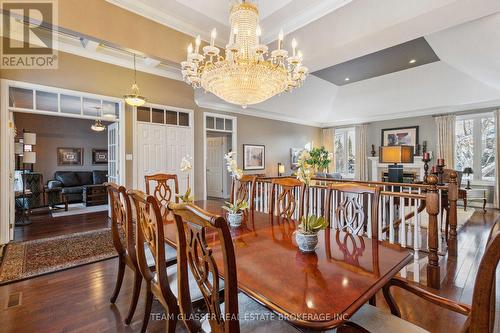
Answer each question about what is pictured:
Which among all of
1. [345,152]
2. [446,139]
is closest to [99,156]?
[345,152]

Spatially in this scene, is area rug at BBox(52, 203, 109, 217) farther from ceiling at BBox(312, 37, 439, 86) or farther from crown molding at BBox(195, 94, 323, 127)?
ceiling at BBox(312, 37, 439, 86)

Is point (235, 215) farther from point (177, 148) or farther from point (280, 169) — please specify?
point (280, 169)

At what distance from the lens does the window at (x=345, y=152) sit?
9266 mm

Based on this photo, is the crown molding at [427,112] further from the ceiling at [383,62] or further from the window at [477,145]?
the ceiling at [383,62]

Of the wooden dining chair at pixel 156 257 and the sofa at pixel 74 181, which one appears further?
the sofa at pixel 74 181

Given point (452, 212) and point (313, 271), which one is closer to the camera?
point (313, 271)

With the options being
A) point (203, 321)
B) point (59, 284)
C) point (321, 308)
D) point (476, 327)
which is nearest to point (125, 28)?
point (59, 284)

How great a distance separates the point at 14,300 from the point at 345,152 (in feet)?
31.1

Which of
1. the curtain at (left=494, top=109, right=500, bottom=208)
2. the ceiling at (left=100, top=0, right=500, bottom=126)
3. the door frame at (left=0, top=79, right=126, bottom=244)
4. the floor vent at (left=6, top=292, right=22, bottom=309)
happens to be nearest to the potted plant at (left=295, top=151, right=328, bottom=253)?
the ceiling at (left=100, top=0, right=500, bottom=126)

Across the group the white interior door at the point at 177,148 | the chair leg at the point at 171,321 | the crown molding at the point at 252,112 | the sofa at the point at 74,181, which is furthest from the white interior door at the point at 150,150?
the chair leg at the point at 171,321

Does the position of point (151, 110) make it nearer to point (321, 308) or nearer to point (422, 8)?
point (422, 8)

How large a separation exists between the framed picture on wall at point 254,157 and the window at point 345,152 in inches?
138

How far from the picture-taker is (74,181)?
7555 millimetres

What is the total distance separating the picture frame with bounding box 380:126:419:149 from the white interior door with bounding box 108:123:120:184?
7.98 meters
